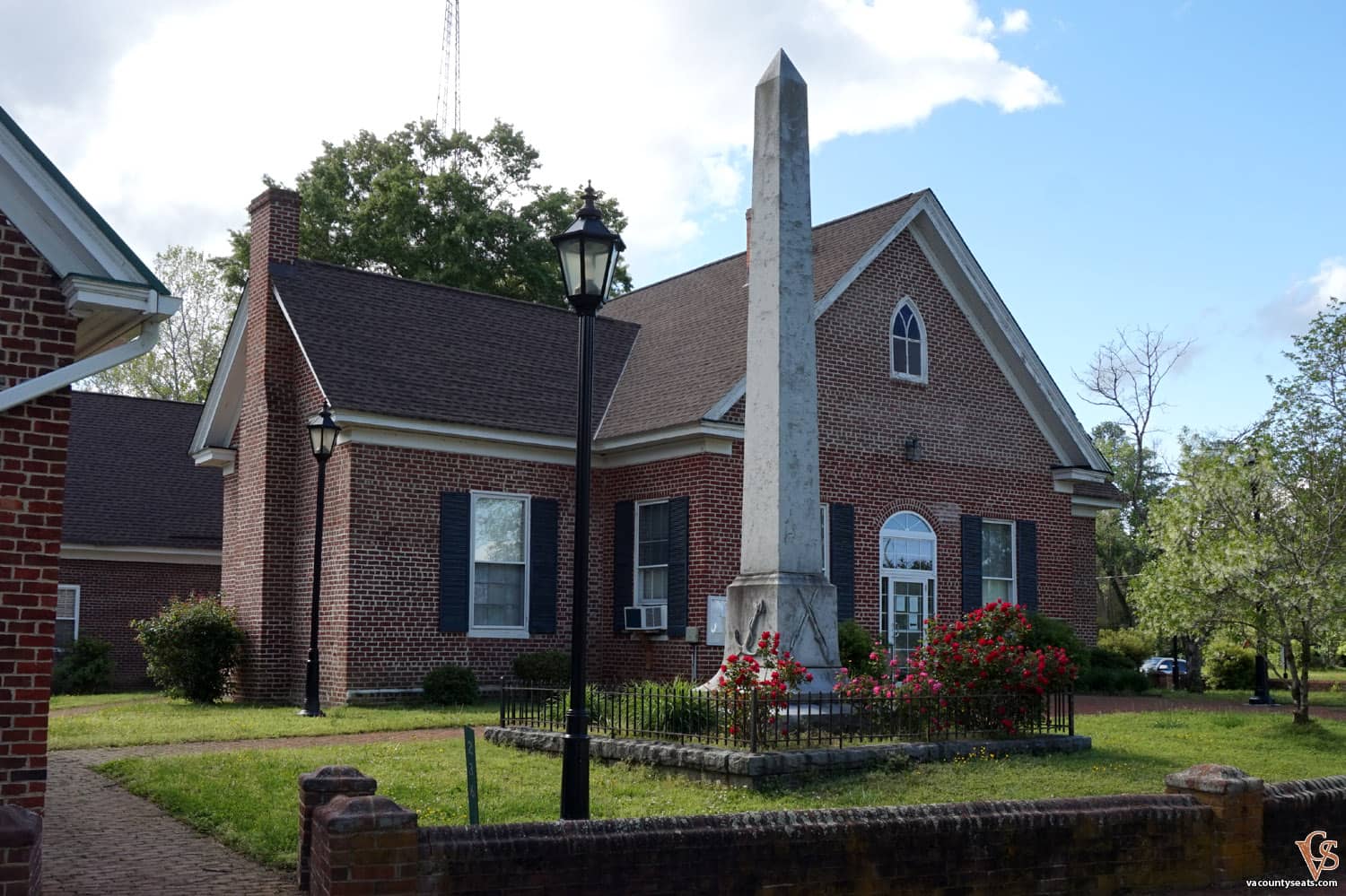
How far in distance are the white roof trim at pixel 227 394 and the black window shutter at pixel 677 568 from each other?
8270 millimetres

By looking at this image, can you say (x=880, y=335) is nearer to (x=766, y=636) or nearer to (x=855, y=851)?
(x=766, y=636)

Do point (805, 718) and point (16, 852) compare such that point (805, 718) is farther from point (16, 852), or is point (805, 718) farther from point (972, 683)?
point (16, 852)

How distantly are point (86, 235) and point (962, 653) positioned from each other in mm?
9163

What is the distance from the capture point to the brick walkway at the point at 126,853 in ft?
26.4

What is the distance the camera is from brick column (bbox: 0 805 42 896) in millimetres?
5777

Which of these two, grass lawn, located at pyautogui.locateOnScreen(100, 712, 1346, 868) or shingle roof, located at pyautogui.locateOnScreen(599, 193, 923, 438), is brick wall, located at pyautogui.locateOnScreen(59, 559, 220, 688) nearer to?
shingle roof, located at pyautogui.locateOnScreen(599, 193, 923, 438)

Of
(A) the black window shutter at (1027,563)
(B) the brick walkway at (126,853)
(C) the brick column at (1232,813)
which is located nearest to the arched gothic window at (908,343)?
(A) the black window shutter at (1027,563)

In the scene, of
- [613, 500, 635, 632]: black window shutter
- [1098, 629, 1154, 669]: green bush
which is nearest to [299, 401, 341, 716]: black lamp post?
[613, 500, 635, 632]: black window shutter

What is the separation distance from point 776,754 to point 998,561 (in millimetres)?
14708

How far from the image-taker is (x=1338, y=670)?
55.8 meters

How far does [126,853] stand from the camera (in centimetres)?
906

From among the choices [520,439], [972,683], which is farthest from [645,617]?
[972,683]

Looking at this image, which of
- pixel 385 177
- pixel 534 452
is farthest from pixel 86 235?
pixel 385 177

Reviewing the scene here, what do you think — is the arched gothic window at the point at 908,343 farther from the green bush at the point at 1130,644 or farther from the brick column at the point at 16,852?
the brick column at the point at 16,852
